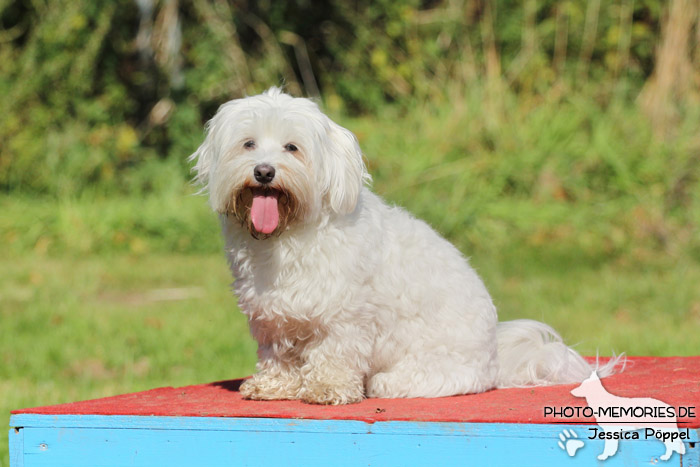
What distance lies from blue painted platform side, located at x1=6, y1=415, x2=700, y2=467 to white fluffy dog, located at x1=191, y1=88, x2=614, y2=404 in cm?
43

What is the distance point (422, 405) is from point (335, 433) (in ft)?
1.53

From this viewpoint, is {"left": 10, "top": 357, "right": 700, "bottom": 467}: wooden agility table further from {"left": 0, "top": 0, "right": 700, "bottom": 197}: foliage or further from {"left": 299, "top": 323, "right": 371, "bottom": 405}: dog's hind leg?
{"left": 0, "top": 0, "right": 700, "bottom": 197}: foliage

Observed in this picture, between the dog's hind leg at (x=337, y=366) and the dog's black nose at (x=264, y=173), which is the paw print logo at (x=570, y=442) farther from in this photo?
the dog's black nose at (x=264, y=173)

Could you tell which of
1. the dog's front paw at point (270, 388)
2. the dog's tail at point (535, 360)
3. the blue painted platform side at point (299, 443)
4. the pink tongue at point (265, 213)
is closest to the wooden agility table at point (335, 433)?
the blue painted platform side at point (299, 443)

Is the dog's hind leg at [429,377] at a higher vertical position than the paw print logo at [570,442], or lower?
higher

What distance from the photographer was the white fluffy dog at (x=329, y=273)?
344 centimetres

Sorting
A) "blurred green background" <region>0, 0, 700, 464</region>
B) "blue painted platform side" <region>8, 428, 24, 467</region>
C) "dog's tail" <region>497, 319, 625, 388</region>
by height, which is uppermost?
"blurred green background" <region>0, 0, 700, 464</region>

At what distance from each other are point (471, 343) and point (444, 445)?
84cm

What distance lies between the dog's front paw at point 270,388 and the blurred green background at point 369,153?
7.60 ft

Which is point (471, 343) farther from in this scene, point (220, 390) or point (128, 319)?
point (128, 319)

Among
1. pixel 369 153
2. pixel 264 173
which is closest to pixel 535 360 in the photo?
pixel 264 173

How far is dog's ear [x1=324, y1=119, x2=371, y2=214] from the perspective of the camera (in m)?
3.49

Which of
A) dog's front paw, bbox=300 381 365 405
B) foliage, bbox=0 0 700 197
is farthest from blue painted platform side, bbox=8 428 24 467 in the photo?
foliage, bbox=0 0 700 197

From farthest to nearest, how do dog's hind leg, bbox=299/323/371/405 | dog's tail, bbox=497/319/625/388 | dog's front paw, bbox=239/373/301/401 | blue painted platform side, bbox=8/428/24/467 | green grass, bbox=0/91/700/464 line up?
green grass, bbox=0/91/700/464 → dog's tail, bbox=497/319/625/388 → dog's front paw, bbox=239/373/301/401 → dog's hind leg, bbox=299/323/371/405 → blue painted platform side, bbox=8/428/24/467
